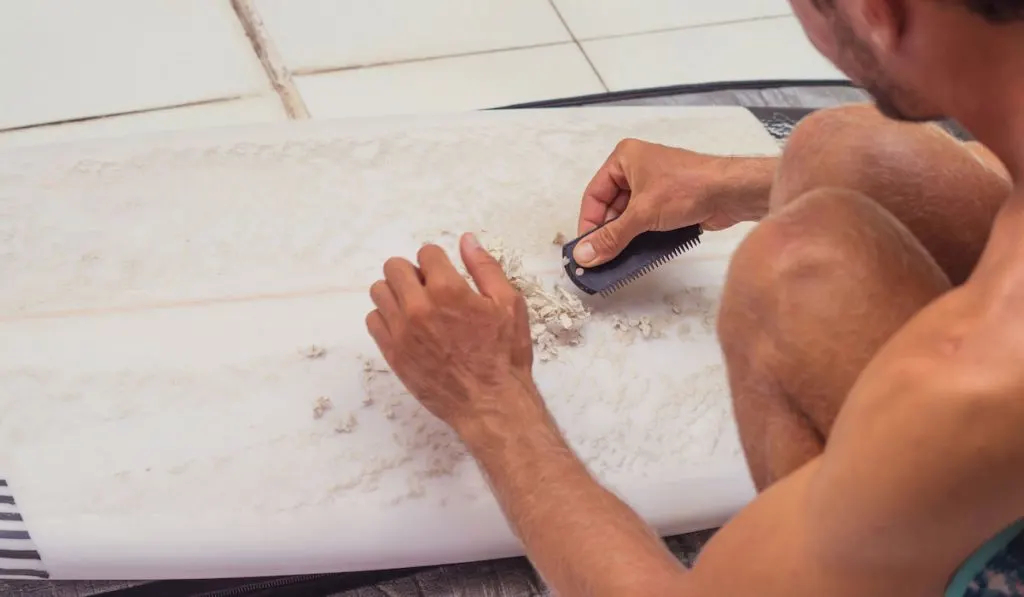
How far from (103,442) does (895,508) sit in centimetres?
69

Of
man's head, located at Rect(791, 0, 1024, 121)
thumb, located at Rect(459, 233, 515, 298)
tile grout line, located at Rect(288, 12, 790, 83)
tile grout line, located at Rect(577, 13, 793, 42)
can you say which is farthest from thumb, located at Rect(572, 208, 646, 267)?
tile grout line, located at Rect(577, 13, 793, 42)

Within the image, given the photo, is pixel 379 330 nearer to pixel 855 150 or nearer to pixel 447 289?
pixel 447 289

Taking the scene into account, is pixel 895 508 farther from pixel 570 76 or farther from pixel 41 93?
pixel 41 93

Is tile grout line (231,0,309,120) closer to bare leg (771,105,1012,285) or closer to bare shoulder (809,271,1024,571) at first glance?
bare leg (771,105,1012,285)

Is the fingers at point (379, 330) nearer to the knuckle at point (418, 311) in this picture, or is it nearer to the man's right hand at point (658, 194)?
the knuckle at point (418, 311)

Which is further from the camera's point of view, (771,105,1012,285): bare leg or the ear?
(771,105,1012,285): bare leg

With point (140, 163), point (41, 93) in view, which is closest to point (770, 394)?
point (140, 163)

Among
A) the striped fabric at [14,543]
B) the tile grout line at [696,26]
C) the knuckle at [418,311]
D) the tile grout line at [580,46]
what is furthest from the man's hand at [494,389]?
the tile grout line at [696,26]

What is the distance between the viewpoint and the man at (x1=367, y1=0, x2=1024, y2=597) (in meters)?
0.44

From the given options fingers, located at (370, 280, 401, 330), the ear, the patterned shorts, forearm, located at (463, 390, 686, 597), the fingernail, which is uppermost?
the fingernail

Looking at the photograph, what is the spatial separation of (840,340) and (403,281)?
375 millimetres

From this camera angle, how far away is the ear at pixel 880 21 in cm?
49

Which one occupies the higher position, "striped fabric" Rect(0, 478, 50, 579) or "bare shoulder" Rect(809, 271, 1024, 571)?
"striped fabric" Rect(0, 478, 50, 579)

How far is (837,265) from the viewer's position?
632 mm
